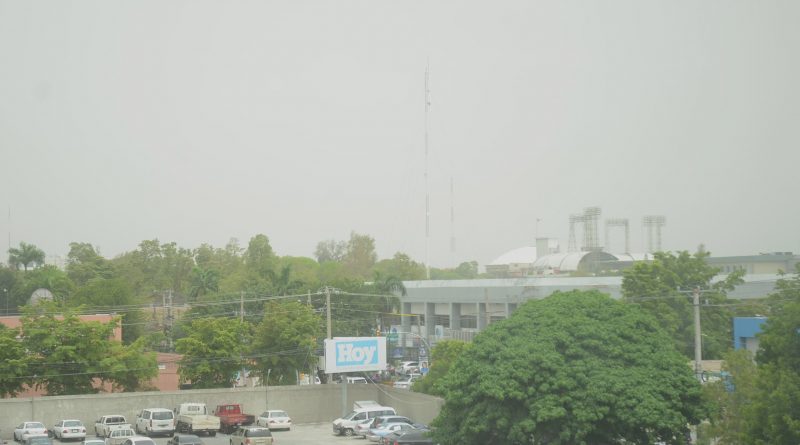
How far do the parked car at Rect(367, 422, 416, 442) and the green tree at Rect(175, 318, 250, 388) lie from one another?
14.6 meters

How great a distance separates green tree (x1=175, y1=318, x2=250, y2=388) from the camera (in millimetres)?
54938

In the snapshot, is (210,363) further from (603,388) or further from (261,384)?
(603,388)

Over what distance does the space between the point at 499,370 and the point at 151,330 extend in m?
65.3

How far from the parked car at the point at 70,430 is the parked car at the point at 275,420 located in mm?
9215

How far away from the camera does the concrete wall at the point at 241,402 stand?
47188 mm

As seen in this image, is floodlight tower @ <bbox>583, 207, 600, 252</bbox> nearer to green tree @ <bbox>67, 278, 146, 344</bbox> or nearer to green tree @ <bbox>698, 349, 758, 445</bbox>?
green tree @ <bbox>67, 278, 146, 344</bbox>

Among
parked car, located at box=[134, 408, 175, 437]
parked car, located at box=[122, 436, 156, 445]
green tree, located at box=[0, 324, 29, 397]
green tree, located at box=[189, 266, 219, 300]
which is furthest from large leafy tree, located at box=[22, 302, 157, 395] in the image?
green tree, located at box=[189, 266, 219, 300]

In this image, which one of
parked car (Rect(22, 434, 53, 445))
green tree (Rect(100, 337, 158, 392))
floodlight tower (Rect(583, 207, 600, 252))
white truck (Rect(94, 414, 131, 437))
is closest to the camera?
parked car (Rect(22, 434, 53, 445))

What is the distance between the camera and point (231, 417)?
48.2m

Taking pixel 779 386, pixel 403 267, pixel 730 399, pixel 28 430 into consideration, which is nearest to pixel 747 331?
pixel 730 399

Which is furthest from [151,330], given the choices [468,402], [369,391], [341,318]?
→ [468,402]

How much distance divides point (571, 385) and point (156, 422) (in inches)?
933

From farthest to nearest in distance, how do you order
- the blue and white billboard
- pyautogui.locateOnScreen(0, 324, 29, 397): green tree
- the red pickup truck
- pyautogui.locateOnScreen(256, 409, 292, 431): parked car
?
the blue and white billboard, pyautogui.locateOnScreen(0, 324, 29, 397): green tree, pyautogui.locateOnScreen(256, 409, 292, 431): parked car, the red pickup truck

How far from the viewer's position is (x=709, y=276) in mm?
60906
